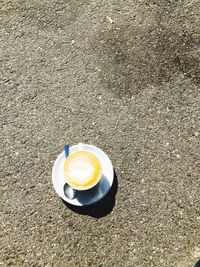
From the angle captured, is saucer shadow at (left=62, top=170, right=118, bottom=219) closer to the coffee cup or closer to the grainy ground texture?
the grainy ground texture

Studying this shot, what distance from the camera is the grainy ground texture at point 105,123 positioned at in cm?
263

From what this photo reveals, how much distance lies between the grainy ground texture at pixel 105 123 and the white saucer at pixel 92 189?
0.10 m

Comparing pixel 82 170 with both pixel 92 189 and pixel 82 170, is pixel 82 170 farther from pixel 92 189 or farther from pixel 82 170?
pixel 92 189

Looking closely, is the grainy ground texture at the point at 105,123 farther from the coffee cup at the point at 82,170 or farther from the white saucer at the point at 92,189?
the coffee cup at the point at 82,170

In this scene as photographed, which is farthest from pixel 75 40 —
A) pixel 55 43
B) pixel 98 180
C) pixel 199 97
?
pixel 98 180

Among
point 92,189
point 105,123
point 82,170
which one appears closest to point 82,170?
point 82,170

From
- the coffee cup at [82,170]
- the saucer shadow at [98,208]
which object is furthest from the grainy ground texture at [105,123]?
the coffee cup at [82,170]

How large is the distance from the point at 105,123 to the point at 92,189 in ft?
1.89

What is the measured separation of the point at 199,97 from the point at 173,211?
90 centimetres

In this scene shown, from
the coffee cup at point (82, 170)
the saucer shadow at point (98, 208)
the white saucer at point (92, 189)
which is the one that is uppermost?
the coffee cup at point (82, 170)

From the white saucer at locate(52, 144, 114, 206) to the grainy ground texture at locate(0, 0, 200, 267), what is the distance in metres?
0.10

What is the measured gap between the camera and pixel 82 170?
2.54 meters

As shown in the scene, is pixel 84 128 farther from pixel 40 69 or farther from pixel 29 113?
pixel 40 69

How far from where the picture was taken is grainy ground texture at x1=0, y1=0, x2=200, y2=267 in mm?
2633
